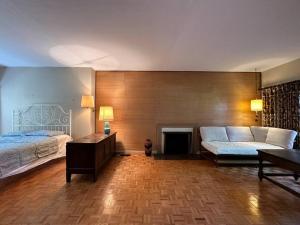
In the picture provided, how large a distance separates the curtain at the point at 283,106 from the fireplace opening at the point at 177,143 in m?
2.14

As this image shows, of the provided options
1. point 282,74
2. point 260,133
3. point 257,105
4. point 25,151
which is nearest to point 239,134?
point 260,133

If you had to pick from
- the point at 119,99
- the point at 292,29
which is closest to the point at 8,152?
the point at 119,99

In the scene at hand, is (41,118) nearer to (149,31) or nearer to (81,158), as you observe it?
(81,158)

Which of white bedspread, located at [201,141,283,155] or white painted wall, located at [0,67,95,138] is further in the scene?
white painted wall, located at [0,67,95,138]

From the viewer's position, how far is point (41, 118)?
5.40m

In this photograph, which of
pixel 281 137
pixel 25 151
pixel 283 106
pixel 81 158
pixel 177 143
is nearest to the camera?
pixel 81 158

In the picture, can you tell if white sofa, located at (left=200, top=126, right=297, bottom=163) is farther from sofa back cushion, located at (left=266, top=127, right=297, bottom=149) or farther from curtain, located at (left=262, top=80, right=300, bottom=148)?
curtain, located at (left=262, top=80, right=300, bottom=148)

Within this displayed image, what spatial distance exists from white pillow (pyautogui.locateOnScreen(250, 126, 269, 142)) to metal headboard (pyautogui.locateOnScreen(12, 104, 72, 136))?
486cm

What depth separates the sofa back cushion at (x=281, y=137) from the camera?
4230mm

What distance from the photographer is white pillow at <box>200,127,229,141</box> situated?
5.32 metres

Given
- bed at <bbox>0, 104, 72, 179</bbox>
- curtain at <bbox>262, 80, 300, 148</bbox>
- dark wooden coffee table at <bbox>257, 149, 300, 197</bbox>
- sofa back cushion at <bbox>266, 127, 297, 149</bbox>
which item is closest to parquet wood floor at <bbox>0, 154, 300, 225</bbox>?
dark wooden coffee table at <bbox>257, 149, 300, 197</bbox>

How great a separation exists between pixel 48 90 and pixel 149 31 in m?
3.65

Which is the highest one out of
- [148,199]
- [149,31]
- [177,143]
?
[149,31]

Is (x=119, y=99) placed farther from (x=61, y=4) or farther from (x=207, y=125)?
(x=61, y=4)
